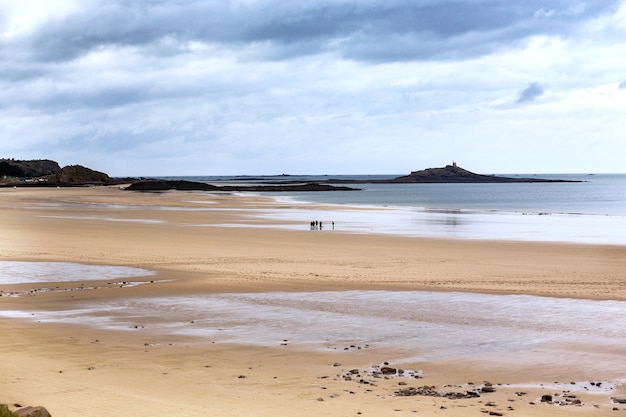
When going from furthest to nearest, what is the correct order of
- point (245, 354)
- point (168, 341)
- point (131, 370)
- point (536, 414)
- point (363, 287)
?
1. point (363, 287)
2. point (168, 341)
3. point (245, 354)
4. point (131, 370)
5. point (536, 414)

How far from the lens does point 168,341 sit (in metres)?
12.5

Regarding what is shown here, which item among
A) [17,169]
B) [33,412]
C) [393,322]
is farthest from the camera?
[17,169]

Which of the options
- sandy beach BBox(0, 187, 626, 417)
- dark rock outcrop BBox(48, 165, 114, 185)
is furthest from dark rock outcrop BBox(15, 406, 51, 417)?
dark rock outcrop BBox(48, 165, 114, 185)

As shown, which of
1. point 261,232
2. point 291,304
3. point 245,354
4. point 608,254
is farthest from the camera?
point 261,232

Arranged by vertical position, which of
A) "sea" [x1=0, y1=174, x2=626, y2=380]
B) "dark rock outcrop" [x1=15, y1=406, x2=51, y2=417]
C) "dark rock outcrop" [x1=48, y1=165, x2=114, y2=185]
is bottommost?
"sea" [x1=0, y1=174, x2=626, y2=380]

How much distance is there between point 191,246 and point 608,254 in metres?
17.6

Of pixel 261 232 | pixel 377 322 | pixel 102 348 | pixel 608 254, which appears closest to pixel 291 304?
pixel 377 322

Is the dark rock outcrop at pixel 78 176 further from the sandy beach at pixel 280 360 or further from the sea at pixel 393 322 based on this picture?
the sea at pixel 393 322

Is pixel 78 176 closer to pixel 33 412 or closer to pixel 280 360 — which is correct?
pixel 280 360

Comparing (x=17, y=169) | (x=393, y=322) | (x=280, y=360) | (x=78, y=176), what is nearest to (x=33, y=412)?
(x=280, y=360)

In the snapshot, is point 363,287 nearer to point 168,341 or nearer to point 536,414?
point 168,341

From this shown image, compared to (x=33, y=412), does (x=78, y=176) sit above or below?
above

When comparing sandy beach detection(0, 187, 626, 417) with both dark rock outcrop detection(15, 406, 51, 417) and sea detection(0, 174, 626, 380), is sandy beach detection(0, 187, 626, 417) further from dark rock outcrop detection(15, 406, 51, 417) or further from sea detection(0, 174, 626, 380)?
dark rock outcrop detection(15, 406, 51, 417)

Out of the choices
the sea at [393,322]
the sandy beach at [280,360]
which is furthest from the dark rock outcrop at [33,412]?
the sea at [393,322]
